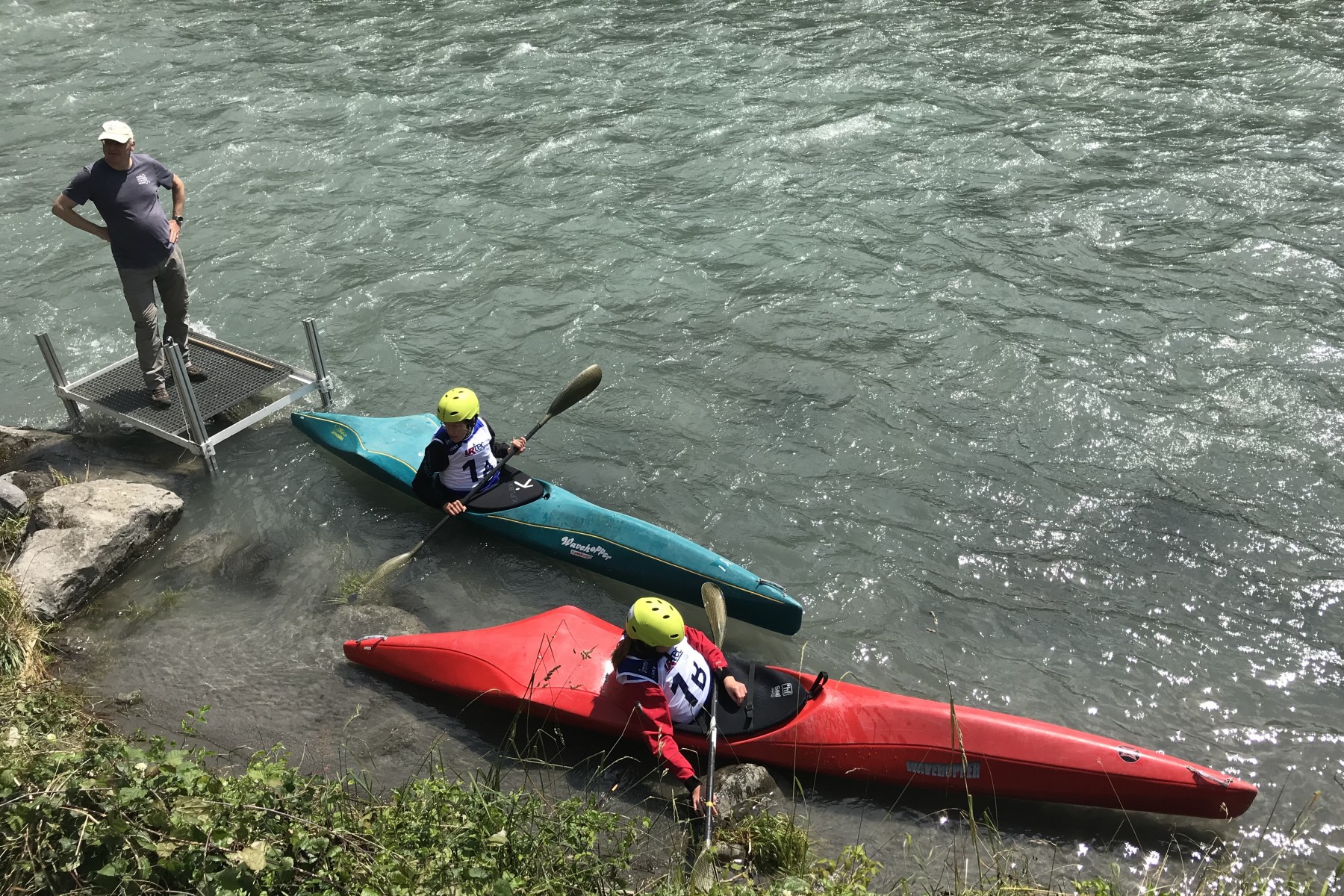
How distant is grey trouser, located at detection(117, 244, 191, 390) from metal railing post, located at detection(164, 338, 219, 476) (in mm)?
182

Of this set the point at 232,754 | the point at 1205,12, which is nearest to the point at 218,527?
the point at 232,754

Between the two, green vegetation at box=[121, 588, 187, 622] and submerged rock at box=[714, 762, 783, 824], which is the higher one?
green vegetation at box=[121, 588, 187, 622]

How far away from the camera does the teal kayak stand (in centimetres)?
604

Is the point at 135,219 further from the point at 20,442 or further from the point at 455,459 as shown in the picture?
the point at 455,459

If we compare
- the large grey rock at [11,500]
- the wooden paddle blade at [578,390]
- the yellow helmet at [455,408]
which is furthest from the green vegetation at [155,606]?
the wooden paddle blade at [578,390]

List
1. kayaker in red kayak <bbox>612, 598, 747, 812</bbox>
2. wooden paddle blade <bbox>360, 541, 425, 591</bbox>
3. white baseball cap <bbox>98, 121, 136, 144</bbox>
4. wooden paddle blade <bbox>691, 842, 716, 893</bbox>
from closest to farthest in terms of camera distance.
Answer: wooden paddle blade <bbox>691, 842, 716, 893</bbox> → kayaker in red kayak <bbox>612, 598, 747, 812</bbox> → white baseball cap <bbox>98, 121, 136, 144</bbox> → wooden paddle blade <bbox>360, 541, 425, 591</bbox>

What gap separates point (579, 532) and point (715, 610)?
117 cm

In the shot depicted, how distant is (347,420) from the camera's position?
23.9ft

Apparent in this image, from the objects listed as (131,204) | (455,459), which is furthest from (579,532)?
(131,204)

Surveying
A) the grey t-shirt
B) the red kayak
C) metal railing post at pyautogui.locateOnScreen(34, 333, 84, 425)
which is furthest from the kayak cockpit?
metal railing post at pyautogui.locateOnScreen(34, 333, 84, 425)

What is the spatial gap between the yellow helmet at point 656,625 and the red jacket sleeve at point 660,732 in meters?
0.24

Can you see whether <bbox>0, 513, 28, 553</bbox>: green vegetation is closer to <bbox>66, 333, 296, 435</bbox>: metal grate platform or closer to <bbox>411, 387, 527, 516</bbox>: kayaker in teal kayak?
<bbox>66, 333, 296, 435</bbox>: metal grate platform

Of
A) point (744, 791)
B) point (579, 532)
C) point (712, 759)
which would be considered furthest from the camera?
point (579, 532)

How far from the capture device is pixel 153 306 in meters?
6.87
